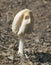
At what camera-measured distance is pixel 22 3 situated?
374 inches

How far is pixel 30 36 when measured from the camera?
7461 mm

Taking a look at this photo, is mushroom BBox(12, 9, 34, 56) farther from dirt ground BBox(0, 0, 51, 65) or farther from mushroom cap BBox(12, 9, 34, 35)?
dirt ground BBox(0, 0, 51, 65)

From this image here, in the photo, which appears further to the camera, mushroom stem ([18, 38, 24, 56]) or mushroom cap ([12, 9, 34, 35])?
mushroom stem ([18, 38, 24, 56])

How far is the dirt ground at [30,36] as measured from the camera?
242 inches

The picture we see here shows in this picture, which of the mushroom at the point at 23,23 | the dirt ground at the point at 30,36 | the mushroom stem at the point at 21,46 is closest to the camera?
the mushroom at the point at 23,23

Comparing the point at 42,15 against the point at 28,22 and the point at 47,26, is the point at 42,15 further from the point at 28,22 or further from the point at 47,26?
the point at 28,22

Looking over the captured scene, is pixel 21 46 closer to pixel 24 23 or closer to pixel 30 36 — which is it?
pixel 24 23

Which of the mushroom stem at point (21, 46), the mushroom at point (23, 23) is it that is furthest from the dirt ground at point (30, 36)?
the mushroom at point (23, 23)

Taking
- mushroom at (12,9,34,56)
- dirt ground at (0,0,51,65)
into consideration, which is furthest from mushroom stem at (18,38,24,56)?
mushroom at (12,9,34,56)

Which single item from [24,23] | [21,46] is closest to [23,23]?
[24,23]

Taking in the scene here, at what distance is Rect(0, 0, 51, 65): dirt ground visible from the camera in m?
6.15

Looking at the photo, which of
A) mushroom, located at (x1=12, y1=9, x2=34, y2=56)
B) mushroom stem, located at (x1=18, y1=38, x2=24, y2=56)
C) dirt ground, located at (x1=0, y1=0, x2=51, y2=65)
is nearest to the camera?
mushroom, located at (x1=12, y1=9, x2=34, y2=56)

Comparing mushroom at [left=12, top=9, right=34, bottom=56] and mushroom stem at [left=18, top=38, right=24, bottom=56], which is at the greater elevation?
mushroom at [left=12, top=9, right=34, bottom=56]

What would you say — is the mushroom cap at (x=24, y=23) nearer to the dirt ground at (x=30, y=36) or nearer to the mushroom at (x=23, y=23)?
the mushroom at (x=23, y=23)
